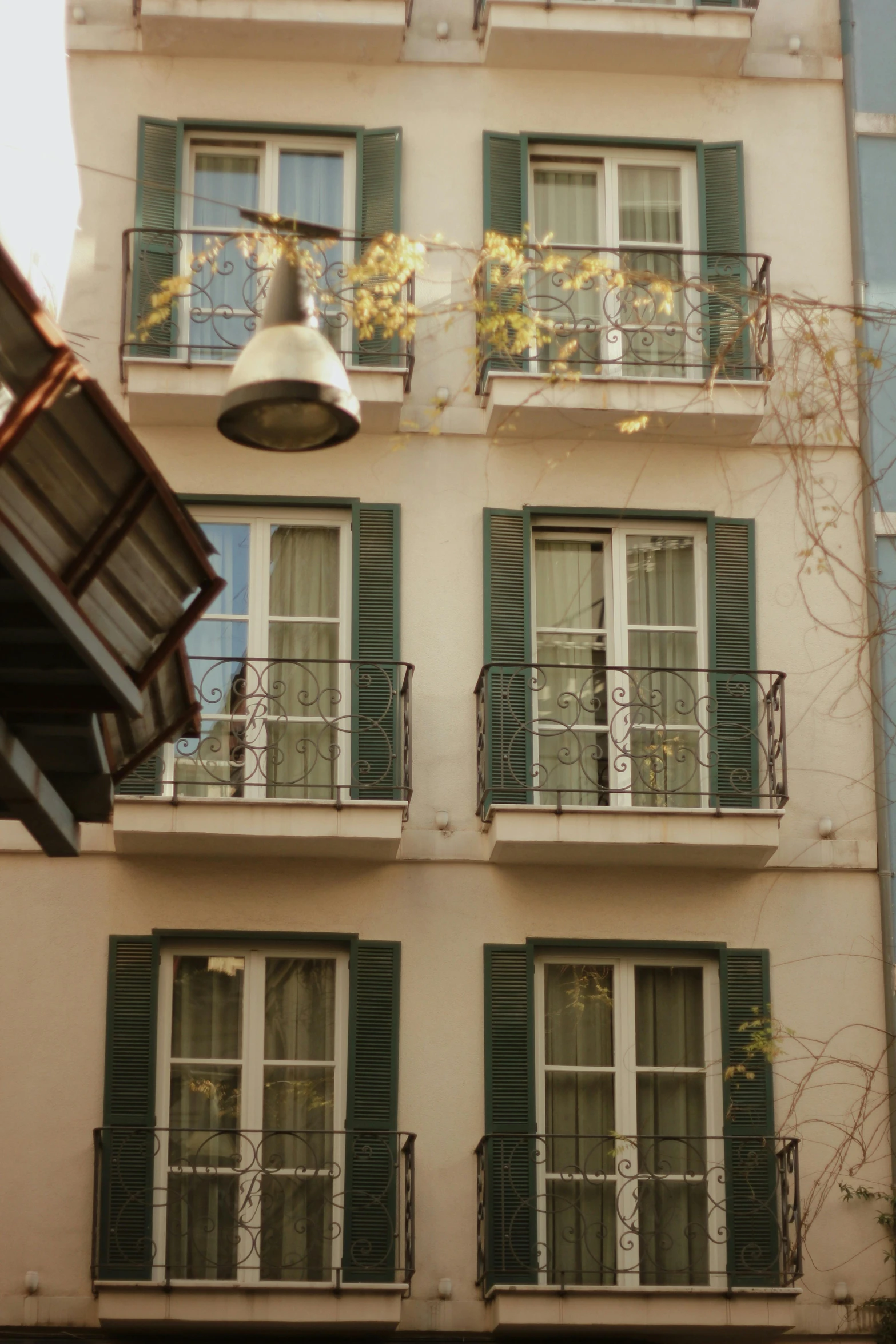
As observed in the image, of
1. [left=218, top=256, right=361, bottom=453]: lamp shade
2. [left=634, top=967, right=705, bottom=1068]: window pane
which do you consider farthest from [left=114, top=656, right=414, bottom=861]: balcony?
A: [left=218, top=256, right=361, bottom=453]: lamp shade

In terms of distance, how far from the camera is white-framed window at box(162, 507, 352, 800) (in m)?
13.4

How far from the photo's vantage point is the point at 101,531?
13.9 ft

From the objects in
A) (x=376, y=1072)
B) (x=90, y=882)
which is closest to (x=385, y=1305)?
(x=376, y=1072)

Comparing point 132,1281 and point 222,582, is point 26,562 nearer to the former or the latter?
point 222,582

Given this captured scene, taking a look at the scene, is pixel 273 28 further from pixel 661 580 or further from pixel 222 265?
pixel 661 580

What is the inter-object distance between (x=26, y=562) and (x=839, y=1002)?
1033cm

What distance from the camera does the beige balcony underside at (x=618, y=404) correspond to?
44.9 ft

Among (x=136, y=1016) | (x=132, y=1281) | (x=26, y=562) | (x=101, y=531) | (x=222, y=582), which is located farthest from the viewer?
(x=136, y=1016)

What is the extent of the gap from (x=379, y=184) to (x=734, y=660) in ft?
14.5

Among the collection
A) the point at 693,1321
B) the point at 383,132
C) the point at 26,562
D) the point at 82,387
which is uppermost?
the point at 383,132

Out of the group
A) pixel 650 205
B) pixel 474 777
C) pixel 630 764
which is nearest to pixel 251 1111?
pixel 474 777

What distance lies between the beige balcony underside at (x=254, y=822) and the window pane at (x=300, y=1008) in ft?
3.20

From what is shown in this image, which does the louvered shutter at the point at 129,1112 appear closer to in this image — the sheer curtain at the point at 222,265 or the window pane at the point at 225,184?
the sheer curtain at the point at 222,265

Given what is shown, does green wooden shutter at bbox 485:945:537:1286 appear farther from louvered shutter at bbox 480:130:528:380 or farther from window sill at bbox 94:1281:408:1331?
louvered shutter at bbox 480:130:528:380
